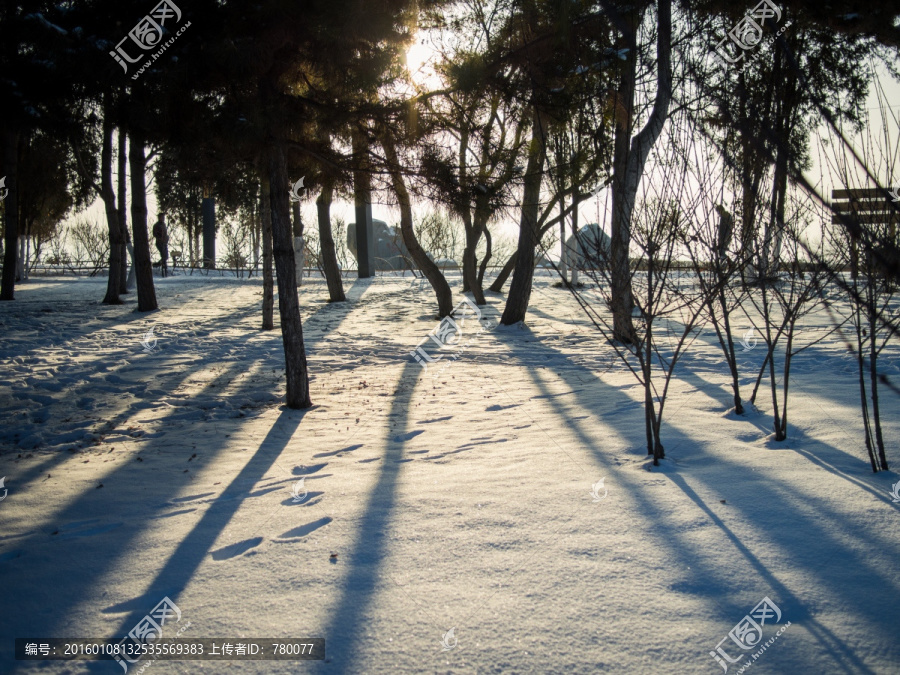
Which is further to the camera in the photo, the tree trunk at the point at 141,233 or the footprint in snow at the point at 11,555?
the tree trunk at the point at 141,233

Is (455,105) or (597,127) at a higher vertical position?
(455,105)

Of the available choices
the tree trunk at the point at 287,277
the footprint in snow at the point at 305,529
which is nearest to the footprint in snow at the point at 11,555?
the footprint in snow at the point at 305,529

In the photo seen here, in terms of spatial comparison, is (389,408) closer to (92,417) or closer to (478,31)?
(92,417)

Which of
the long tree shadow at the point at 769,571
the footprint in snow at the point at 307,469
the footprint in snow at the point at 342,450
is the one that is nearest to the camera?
the long tree shadow at the point at 769,571

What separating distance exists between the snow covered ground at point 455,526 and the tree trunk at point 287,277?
31 cm

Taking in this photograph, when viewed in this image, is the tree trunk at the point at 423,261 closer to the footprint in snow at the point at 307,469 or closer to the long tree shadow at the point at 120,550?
the footprint in snow at the point at 307,469

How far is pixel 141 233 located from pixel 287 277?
786cm

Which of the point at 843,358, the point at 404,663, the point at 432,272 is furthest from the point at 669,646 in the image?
the point at 432,272

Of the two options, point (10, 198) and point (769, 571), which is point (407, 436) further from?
point (10, 198)

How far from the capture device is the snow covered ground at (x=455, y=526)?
1938 mm

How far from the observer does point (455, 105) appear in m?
4.96

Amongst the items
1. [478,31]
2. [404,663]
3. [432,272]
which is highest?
[478,31]

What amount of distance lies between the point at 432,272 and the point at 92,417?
25.0 ft

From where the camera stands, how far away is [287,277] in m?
4.86
